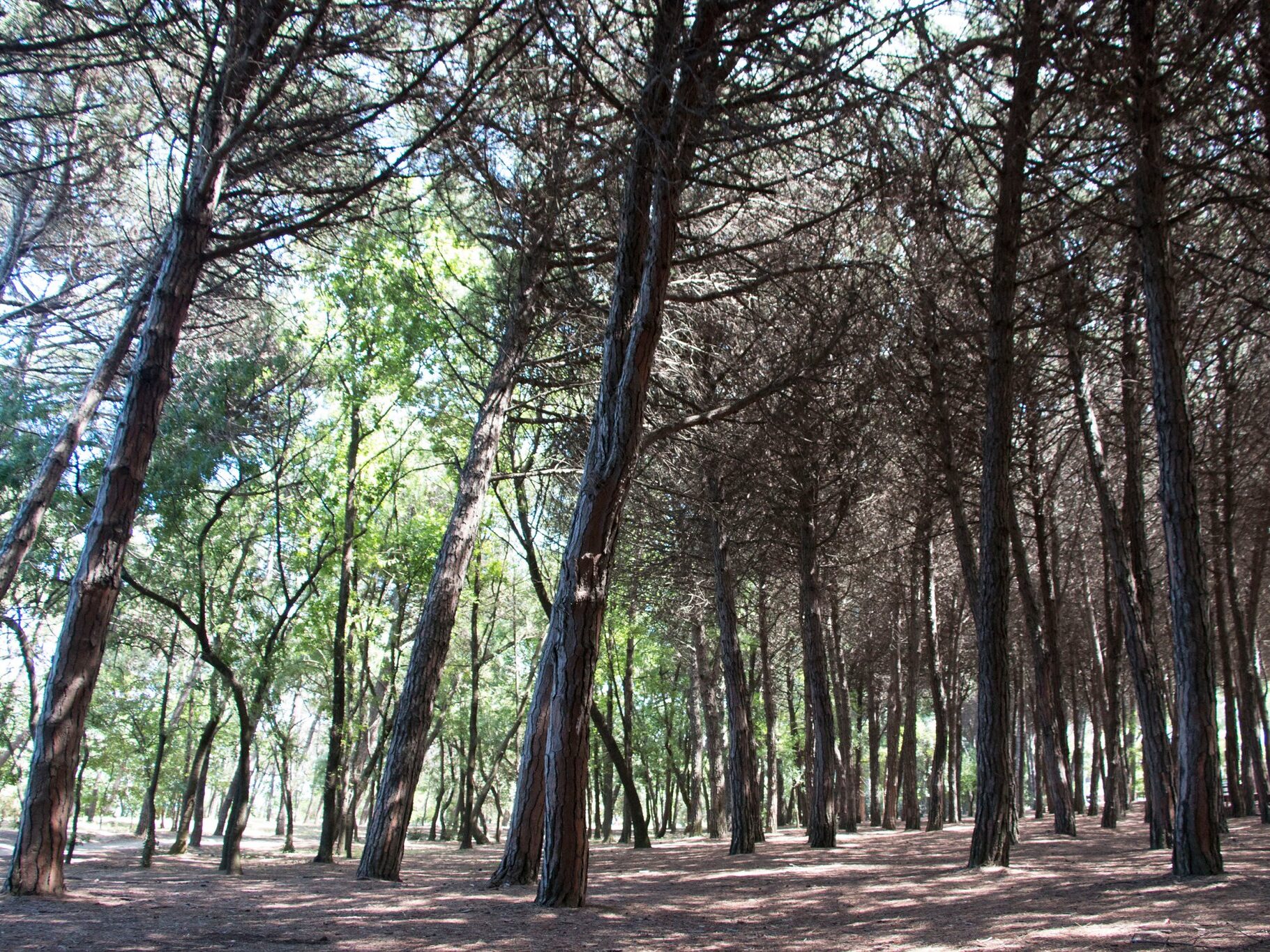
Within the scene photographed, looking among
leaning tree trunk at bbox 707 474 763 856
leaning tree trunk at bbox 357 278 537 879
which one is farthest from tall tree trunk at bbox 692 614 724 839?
leaning tree trunk at bbox 357 278 537 879

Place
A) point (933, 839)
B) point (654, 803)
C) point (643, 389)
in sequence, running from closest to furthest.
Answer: point (643, 389) < point (933, 839) < point (654, 803)

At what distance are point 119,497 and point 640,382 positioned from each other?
4036mm

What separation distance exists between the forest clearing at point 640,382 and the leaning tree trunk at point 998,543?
0.06 metres

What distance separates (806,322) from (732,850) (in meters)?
8.64

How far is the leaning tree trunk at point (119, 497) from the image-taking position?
5.88m

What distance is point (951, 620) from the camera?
20594 mm

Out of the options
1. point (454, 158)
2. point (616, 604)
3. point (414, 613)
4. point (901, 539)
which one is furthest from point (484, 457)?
point (414, 613)

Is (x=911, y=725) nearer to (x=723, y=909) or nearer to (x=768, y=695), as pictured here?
(x=768, y=695)

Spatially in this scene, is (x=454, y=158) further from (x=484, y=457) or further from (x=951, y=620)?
(x=951, y=620)

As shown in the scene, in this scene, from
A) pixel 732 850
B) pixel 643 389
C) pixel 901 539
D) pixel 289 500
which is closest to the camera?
pixel 643 389

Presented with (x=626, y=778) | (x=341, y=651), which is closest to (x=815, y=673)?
(x=626, y=778)

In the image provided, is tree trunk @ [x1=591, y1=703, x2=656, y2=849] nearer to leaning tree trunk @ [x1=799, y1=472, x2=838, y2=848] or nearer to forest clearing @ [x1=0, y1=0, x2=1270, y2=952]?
forest clearing @ [x1=0, y1=0, x2=1270, y2=952]

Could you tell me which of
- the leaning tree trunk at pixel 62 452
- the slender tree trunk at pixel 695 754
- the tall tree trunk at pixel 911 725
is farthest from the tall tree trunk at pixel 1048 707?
the leaning tree trunk at pixel 62 452

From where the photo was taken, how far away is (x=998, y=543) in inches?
338
